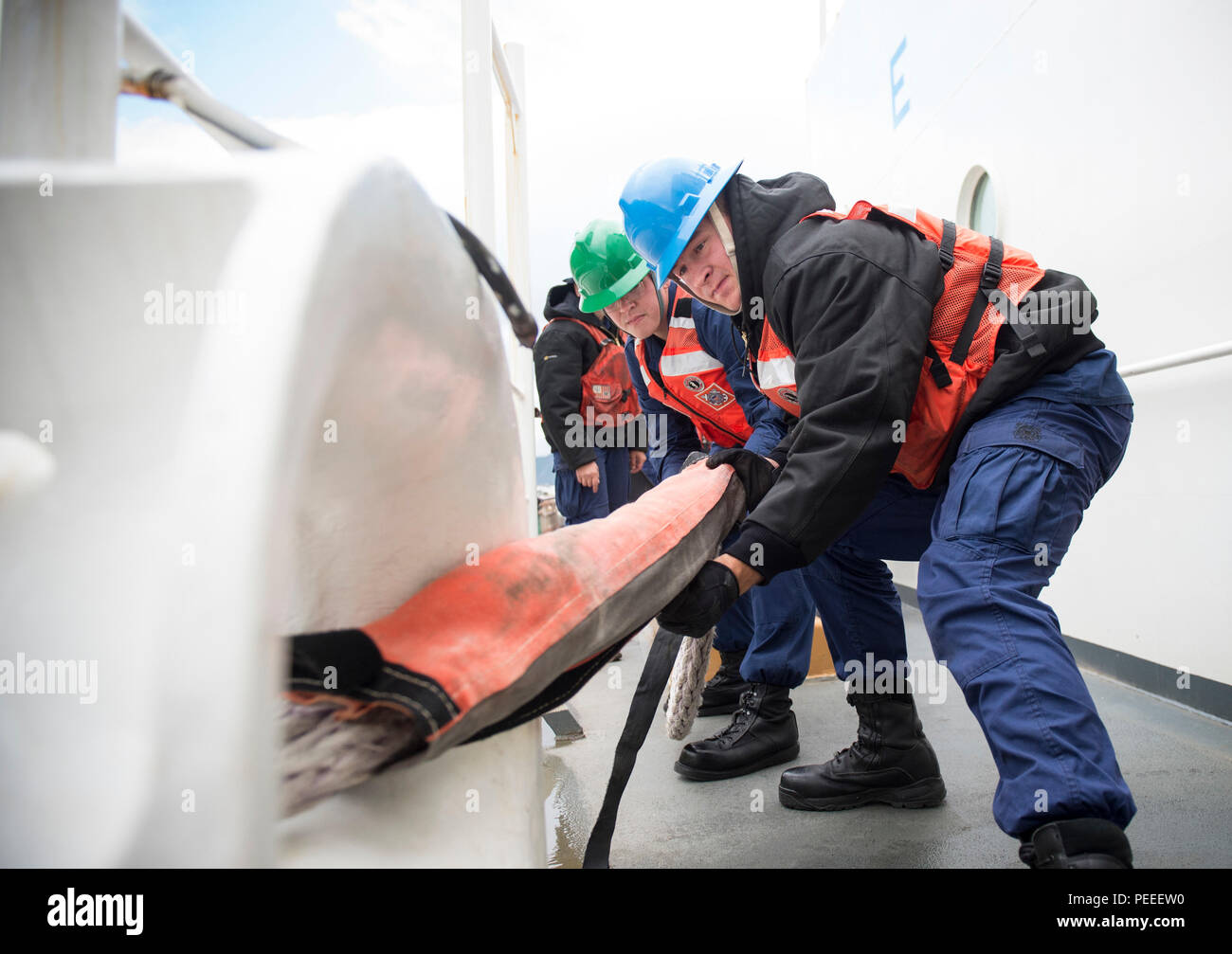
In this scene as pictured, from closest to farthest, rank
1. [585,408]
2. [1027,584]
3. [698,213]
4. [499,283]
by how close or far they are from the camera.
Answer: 1. [499,283]
2. [1027,584]
3. [698,213]
4. [585,408]

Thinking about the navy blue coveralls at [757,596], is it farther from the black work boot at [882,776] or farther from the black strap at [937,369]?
the black strap at [937,369]

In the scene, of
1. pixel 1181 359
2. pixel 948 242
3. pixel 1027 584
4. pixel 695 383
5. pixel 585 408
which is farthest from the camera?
pixel 585 408

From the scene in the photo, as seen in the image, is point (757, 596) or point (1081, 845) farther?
point (757, 596)

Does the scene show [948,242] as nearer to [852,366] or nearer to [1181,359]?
[852,366]

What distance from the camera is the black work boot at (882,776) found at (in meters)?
1.45

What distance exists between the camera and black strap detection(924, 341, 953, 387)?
120cm

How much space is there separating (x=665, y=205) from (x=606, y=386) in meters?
1.88

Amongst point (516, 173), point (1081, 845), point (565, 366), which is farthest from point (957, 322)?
point (516, 173)

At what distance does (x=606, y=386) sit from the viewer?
331 centimetres

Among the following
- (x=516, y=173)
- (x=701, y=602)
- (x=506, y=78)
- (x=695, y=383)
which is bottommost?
(x=701, y=602)

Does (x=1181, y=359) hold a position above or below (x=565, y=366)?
below

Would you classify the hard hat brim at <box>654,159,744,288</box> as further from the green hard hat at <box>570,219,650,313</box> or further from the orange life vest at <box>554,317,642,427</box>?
the orange life vest at <box>554,317,642,427</box>

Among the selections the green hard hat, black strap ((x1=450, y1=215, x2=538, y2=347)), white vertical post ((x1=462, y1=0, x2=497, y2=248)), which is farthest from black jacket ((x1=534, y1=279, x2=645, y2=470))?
black strap ((x1=450, y1=215, x2=538, y2=347))
